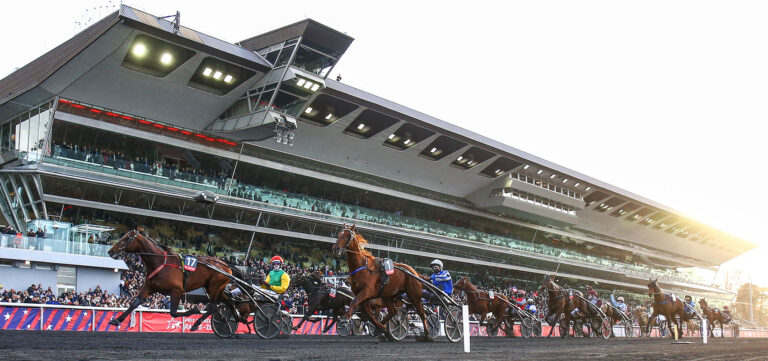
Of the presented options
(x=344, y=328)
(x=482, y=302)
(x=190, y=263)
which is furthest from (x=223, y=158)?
(x=190, y=263)

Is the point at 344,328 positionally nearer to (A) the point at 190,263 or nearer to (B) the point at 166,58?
(A) the point at 190,263

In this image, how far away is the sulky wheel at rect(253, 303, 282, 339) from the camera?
15484 millimetres

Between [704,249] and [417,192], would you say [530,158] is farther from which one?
[704,249]

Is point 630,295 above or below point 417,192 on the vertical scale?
below

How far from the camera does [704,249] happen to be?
10238cm

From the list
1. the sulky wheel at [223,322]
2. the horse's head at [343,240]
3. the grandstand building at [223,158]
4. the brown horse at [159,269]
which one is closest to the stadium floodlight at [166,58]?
the grandstand building at [223,158]

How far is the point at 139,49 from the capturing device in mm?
34812

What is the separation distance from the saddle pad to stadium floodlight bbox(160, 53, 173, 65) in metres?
23.6

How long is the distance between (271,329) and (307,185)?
3458cm

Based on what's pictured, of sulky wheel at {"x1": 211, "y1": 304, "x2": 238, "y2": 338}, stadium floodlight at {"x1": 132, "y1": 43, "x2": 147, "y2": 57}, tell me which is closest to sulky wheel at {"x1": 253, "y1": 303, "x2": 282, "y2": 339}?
sulky wheel at {"x1": 211, "y1": 304, "x2": 238, "y2": 338}

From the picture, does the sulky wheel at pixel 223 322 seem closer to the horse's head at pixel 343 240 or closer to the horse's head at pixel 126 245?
the horse's head at pixel 126 245

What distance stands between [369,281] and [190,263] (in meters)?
3.95

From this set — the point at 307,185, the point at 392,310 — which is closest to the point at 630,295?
the point at 307,185

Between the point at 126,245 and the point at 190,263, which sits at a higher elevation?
the point at 126,245
